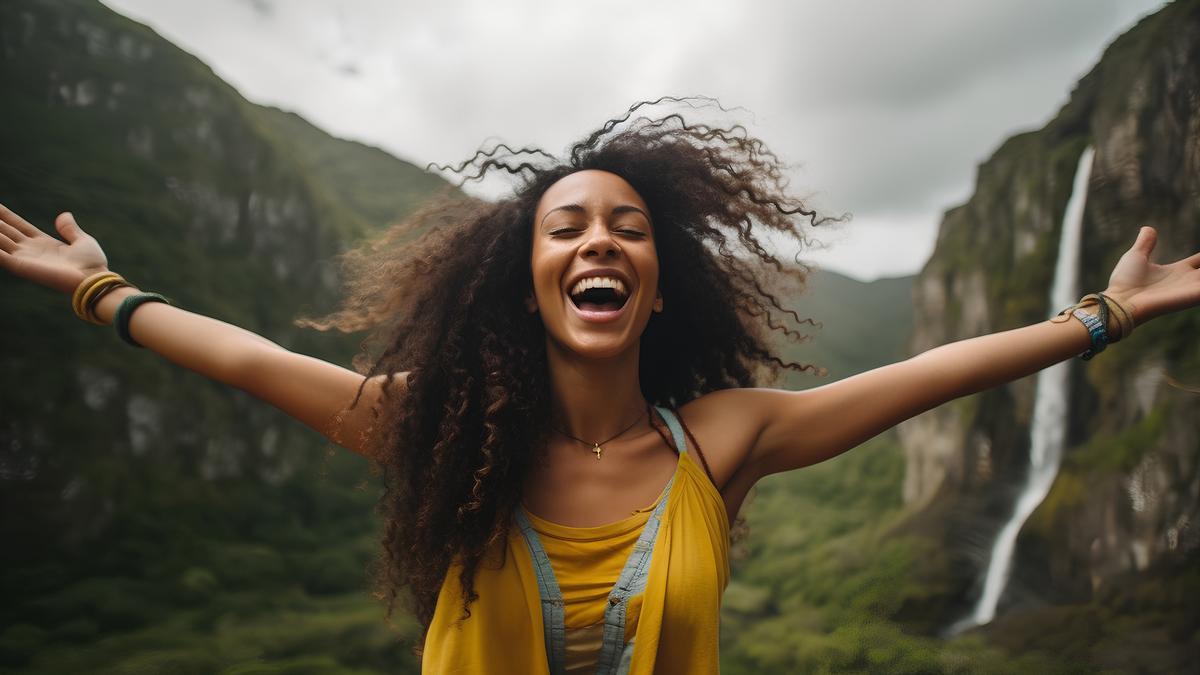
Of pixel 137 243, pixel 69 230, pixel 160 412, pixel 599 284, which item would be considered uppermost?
pixel 137 243

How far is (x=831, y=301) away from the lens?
18938 mm

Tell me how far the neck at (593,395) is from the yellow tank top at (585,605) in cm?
36

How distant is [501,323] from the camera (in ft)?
7.97

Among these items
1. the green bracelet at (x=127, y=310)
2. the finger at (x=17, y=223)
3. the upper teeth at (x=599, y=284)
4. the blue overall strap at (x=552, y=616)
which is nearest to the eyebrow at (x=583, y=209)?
the upper teeth at (x=599, y=284)

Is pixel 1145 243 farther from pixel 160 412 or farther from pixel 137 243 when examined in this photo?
pixel 137 243

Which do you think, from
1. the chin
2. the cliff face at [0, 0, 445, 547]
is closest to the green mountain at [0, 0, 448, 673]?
the cliff face at [0, 0, 445, 547]

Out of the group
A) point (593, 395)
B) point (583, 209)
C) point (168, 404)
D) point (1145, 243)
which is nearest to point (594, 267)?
point (583, 209)

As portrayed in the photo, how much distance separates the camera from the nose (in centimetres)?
218

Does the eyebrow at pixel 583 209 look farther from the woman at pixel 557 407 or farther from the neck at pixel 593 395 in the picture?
the neck at pixel 593 395

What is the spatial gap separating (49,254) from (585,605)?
197cm

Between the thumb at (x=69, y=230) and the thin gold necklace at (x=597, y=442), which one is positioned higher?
the thumb at (x=69, y=230)

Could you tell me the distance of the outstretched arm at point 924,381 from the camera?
219 cm

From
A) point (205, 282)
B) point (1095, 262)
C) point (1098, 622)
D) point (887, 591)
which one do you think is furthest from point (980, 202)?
point (205, 282)

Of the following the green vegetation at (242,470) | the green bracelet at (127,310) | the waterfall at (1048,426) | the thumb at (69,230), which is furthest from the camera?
the waterfall at (1048,426)
